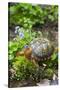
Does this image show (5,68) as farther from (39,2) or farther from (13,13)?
(39,2)

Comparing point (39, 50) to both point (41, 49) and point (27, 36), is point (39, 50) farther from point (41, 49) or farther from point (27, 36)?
point (27, 36)

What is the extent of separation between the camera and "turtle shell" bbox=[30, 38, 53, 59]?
1247 mm

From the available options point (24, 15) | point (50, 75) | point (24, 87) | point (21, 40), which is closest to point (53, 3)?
point (24, 15)

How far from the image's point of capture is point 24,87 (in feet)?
4.02

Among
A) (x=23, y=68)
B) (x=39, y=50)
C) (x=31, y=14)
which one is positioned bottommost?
(x=23, y=68)

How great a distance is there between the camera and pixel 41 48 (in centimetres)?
125

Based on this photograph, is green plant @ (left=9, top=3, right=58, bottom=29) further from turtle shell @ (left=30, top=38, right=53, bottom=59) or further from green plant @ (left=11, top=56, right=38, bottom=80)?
green plant @ (left=11, top=56, right=38, bottom=80)

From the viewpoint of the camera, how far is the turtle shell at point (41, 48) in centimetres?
125

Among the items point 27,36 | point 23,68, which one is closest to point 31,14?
point 27,36

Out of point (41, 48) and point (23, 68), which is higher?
point (41, 48)

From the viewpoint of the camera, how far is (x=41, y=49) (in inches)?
49.4

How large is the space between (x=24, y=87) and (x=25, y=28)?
37 centimetres

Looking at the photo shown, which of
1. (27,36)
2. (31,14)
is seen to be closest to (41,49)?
(27,36)

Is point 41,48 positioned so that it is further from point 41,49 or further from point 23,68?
point 23,68
